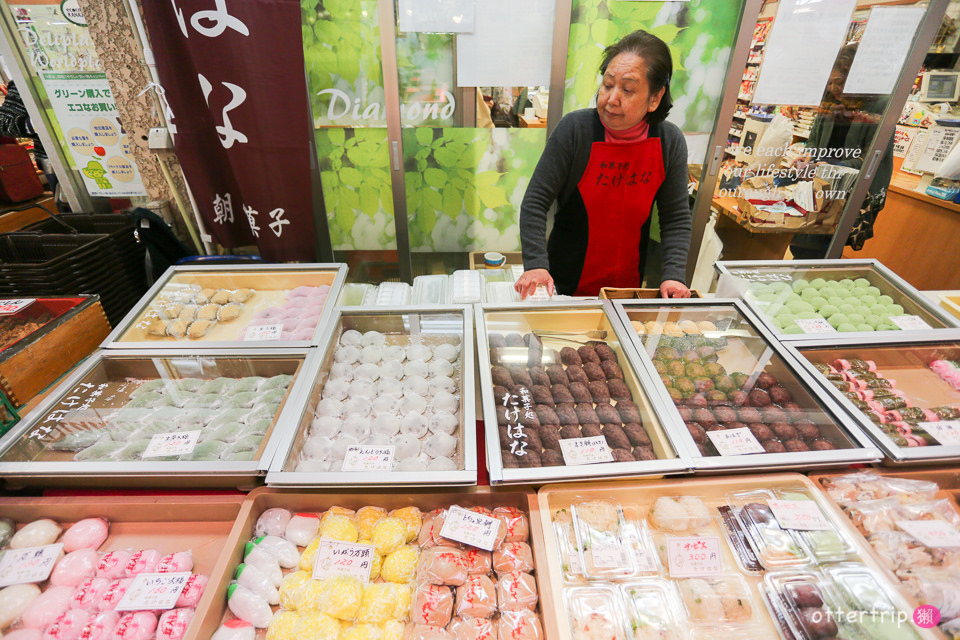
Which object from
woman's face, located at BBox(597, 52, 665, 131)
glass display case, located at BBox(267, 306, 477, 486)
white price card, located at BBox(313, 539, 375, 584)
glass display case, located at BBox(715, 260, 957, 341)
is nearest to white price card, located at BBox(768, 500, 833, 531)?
glass display case, located at BBox(715, 260, 957, 341)

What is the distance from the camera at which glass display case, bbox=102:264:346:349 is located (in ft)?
6.41

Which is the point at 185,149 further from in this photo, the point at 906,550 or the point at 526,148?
the point at 906,550

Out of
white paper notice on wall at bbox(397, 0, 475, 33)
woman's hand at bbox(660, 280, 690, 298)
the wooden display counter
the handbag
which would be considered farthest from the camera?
the handbag

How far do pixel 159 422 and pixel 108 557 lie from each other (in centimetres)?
45

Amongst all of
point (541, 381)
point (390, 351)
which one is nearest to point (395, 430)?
point (390, 351)

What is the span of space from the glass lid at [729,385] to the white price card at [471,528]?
74cm

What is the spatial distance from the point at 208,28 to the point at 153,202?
1439mm

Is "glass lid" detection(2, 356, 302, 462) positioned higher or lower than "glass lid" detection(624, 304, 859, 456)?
lower

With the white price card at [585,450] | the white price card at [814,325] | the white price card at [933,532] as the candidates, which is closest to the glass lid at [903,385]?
the white price card at [814,325]

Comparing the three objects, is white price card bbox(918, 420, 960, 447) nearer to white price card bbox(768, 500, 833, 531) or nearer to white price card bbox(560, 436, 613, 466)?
white price card bbox(768, 500, 833, 531)

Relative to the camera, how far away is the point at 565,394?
1718 mm

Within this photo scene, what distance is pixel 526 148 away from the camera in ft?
12.1

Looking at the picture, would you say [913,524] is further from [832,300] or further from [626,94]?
[626,94]

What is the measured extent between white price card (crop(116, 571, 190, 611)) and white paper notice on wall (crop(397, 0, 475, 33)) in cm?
343
